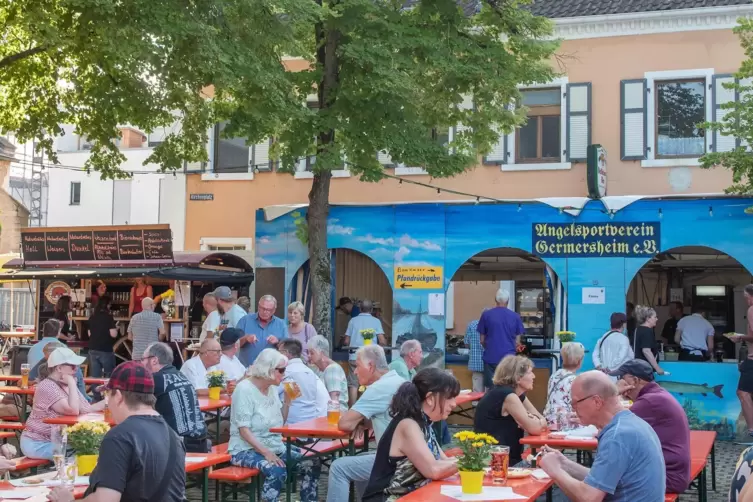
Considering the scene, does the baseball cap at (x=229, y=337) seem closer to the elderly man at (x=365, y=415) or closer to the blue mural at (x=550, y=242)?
the elderly man at (x=365, y=415)

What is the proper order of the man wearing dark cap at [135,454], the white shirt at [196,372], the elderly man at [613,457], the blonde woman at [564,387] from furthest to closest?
the white shirt at [196,372] → the blonde woman at [564,387] → the elderly man at [613,457] → the man wearing dark cap at [135,454]

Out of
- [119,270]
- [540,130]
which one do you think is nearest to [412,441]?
[119,270]

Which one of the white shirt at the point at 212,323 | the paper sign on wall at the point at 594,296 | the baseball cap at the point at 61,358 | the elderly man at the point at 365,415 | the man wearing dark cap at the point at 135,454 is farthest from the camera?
the paper sign on wall at the point at 594,296

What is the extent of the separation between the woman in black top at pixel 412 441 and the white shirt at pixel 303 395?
321 cm

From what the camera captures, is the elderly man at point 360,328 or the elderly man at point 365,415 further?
the elderly man at point 360,328

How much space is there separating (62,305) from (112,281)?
107cm

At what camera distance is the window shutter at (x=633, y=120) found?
17969mm

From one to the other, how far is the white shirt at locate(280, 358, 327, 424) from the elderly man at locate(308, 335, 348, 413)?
0.17m

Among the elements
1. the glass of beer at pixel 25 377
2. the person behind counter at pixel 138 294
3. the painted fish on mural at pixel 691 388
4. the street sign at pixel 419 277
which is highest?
the street sign at pixel 419 277

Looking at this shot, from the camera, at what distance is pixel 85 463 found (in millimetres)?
5758

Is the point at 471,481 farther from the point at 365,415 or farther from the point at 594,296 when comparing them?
the point at 594,296

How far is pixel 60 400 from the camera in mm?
8617

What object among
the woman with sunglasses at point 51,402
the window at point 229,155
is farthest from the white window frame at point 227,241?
the woman with sunglasses at point 51,402

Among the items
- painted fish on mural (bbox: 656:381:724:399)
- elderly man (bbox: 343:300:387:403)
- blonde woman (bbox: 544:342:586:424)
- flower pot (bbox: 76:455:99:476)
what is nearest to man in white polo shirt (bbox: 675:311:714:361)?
painted fish on mural (bbox: 656:381:724:399)
